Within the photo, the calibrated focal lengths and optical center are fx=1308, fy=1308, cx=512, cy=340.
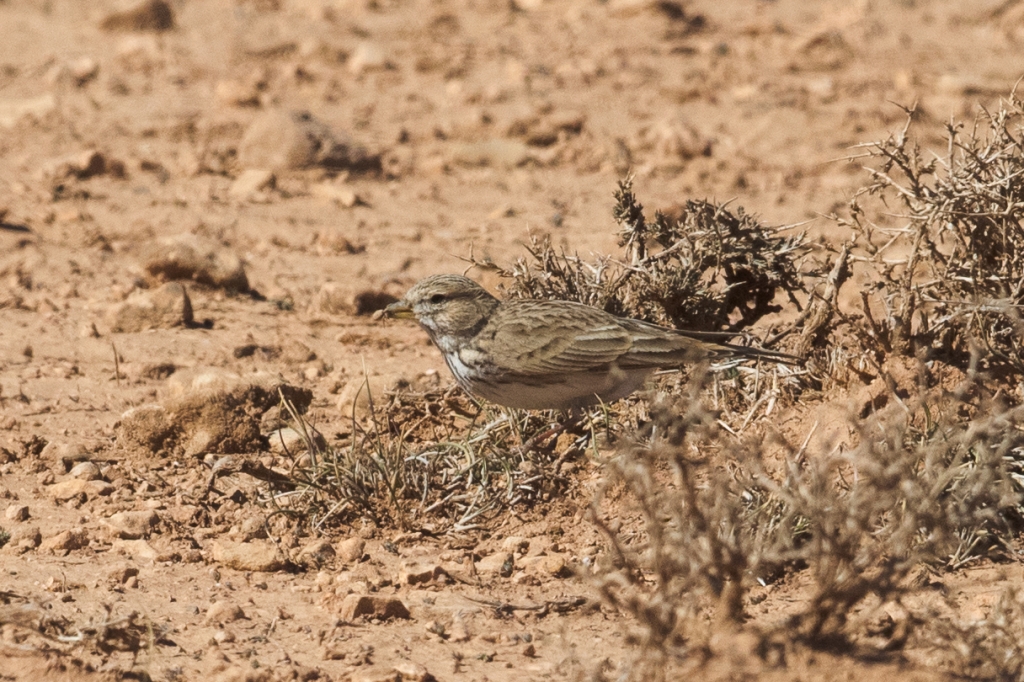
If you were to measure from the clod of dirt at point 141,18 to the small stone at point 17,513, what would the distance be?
8.75 metres

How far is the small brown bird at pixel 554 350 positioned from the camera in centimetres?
564

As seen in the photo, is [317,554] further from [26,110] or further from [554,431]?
[26,110]

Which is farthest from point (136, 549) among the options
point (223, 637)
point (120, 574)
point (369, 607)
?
point (369, 607)

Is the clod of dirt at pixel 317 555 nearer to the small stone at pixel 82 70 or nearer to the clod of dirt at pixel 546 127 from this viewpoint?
the clod of dirt at pixel 546 127

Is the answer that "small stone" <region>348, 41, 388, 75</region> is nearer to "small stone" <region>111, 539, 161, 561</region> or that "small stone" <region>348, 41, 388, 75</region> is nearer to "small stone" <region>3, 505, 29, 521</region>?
"small stone" <region>3, 505, 29, 521</region>

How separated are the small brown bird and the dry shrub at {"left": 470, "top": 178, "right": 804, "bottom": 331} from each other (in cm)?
23

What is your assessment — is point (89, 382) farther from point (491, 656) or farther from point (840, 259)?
point (840, 259)

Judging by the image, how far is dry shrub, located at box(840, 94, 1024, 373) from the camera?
17.2ft

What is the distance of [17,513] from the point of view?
17.3 ft

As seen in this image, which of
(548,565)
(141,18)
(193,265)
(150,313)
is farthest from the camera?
(141,18)

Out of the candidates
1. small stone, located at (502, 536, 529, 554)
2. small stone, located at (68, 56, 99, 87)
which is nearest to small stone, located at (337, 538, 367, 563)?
small stone, located at (502, 536, 529, 554)

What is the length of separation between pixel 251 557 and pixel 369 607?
24.1 inches

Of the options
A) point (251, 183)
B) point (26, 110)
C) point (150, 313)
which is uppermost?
point (26, 110)

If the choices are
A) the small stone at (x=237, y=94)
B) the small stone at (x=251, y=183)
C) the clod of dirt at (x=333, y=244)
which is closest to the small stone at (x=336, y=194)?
the small stone at (x=251, y=183)
